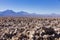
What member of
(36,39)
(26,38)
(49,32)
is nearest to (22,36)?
(26,38)

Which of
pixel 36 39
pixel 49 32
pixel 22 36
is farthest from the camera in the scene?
pixel 49 32

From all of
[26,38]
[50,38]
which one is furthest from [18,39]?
[50,38]

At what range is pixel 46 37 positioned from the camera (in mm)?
12344

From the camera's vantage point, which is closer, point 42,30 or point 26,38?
point 26,38

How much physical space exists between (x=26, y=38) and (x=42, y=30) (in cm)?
166

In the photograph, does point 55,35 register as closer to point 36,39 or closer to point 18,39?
point 36,39

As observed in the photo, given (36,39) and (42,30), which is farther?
(42,30)

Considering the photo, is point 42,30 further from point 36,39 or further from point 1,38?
point 1,38

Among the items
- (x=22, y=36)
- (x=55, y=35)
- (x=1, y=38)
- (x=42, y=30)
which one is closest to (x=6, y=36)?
(x=1, y=38)

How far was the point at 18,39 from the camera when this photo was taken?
40.7 ft

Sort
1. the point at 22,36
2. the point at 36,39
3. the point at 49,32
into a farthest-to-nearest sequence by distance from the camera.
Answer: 1. the point at 49,32
2. the point at 22,36
3. the point at 36,39

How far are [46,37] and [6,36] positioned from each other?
11.2 ft

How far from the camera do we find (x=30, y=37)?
1249 cm

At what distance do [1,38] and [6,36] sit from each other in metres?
0.76
